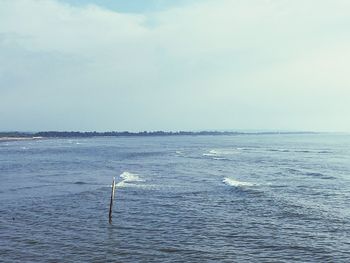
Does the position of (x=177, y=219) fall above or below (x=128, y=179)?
below

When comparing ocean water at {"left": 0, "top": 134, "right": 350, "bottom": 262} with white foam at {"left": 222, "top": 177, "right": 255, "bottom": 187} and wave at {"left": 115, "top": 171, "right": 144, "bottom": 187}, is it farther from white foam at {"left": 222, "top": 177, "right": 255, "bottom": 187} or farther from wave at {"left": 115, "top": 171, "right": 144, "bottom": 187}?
wave at {"left": 115, "top": 171, "right": 144, "bottom": 187}

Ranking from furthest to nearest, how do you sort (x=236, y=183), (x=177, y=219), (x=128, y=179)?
(x=128, y=179) → (x=236, y=183) → (x=177, y=219)

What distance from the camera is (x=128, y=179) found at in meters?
53.1

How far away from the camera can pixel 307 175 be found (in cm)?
5706

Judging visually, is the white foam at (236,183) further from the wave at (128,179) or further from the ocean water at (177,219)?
the wave at (128,179)

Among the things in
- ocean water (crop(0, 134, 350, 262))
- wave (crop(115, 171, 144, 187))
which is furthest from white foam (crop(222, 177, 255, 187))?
wave (crop(115, 171, 144, 187))

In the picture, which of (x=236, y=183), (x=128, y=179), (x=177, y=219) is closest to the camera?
(x=177, y=219)

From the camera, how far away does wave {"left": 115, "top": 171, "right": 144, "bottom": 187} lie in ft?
159

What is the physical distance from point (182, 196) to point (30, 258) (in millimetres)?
19516

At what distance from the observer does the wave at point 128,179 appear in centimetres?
4853

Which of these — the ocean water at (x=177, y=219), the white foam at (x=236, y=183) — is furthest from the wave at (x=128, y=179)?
the white foam at (x=236, y=183)

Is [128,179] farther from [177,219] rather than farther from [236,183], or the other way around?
[177,219]

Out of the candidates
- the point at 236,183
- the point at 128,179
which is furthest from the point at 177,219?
the point at 128,179

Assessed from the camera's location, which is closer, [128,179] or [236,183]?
[236,183]
